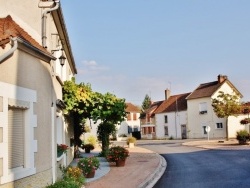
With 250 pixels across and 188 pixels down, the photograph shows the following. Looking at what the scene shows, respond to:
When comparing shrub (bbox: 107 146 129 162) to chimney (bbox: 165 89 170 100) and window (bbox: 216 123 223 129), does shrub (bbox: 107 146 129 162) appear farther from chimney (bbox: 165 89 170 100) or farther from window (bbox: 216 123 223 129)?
chimney (bbox: 165 89 170 100)

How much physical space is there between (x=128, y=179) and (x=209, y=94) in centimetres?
4086

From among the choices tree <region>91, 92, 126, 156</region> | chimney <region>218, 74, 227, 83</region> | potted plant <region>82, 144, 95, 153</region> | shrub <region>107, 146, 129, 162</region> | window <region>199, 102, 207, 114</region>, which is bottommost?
potted plant <region>82, 144, 95, 153</region>

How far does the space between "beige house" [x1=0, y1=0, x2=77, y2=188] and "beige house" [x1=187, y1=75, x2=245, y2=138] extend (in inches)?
1690

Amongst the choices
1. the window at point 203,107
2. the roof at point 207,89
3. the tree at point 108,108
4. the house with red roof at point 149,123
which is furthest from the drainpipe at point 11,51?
the house with red roof at point 149,123

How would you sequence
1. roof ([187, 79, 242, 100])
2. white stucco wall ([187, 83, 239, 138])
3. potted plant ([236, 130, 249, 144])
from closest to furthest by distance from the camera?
potted plant ([236, 130, 249, 144]) < white stucco wall ([187, 83, 239, 138]) < roof ([187, 79, 242, 100])

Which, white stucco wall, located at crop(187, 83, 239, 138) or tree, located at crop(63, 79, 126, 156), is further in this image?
white stucco wall, located at crop(187, 83, 239, 138)

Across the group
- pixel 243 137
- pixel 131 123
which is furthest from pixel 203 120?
pixel 131 123

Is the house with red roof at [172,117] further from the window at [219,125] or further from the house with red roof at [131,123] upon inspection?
the house with red roof at [131,123]

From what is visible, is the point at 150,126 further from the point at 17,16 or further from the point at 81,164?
the point at 17,16

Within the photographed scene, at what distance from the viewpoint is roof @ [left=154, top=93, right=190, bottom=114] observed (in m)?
59.1

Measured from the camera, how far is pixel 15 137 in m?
7.28

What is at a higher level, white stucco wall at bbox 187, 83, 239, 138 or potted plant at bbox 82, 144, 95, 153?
white stucco wall at bbox 187, 83, 239, 138

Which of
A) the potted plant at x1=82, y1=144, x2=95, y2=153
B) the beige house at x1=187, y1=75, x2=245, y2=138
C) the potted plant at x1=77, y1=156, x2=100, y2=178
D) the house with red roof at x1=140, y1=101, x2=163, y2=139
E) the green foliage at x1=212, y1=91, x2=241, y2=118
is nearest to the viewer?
the potted plant at x1=77, y1=156, x2=100, y2=178

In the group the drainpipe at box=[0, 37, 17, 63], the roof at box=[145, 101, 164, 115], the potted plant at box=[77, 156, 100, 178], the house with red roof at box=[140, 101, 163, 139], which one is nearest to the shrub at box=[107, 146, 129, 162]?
the potted plant at box=[77, 156, 100, 178]
